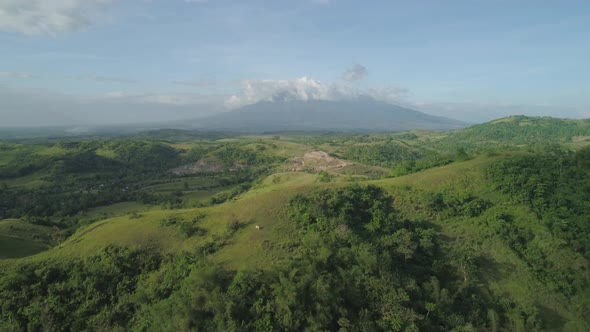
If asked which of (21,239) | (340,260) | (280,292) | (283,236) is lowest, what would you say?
(21,239)

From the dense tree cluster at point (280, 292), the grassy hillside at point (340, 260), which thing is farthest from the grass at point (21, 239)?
the dense tree cluster at point (280, 292)

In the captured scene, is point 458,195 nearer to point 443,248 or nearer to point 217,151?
point 443,248

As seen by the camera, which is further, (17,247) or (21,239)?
(21,239)

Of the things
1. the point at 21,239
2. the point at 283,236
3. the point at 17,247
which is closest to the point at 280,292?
the point at 283,236

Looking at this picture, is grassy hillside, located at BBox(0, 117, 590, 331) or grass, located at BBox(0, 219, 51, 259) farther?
grass, located at BBox(0, 219, 51, 259)

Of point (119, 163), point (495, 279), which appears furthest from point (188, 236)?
point (119, 163)

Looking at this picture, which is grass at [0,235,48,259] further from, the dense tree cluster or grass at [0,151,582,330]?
the dense tree cluster

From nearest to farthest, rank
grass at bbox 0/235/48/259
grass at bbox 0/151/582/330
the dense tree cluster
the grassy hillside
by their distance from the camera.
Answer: the dense tree cluster < the grassy hillside < grass at bbox 0/151/582/330 < grass at bbox 0/235/48/259

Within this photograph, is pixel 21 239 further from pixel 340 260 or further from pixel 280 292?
pixel 340 260

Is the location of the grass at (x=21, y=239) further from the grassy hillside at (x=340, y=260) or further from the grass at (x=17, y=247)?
the grassy hillside at (x=340, y=260)

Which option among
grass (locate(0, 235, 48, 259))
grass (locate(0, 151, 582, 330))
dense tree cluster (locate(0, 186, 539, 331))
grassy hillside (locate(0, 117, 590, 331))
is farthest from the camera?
grass (locate(0, 235, 48, 259))

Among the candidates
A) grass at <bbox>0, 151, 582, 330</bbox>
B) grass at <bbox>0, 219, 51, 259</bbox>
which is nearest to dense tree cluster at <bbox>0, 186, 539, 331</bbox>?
grass at <bbox>0, 151, 582, 330</bbox>
